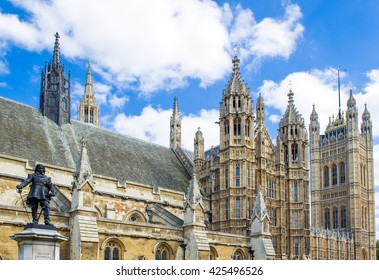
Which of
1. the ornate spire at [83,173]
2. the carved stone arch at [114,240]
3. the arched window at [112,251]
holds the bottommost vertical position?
the arched window at [112,251]

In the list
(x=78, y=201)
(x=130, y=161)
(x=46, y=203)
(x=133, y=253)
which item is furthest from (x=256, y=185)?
(x=46, y=203)

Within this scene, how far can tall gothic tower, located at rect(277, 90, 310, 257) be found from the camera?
156 feet

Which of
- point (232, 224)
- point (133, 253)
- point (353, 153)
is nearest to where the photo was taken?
point (133, 253)

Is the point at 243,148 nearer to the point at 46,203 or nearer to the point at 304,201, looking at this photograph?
the point at 304,201


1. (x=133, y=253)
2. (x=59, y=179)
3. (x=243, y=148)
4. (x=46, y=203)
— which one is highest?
(x=243, y=148)

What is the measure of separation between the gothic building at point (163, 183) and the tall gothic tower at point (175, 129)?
0.14 meters

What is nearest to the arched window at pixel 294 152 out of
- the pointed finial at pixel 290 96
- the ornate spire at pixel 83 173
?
the pointed finial at pixel 290 96

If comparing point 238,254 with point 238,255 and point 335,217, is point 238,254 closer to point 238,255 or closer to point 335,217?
point 238,255

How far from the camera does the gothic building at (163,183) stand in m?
30.7

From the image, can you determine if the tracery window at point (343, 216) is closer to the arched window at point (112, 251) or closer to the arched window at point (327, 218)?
the arched window at point (327, 218)

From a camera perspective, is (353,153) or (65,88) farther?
(353,153)

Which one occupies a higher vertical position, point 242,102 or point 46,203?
point 242,102

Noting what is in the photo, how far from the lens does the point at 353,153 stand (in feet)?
394

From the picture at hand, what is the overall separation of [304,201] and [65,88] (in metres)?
23.7
